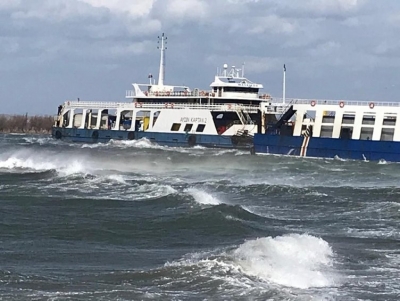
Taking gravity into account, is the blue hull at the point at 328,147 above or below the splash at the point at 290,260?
above

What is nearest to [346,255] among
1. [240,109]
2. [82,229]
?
[82,229]

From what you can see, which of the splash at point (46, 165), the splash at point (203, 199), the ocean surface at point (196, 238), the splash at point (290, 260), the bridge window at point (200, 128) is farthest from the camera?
the bridge window at point (200, 128)

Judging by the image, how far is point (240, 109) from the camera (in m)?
61.6

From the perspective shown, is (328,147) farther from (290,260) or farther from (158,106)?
(290,260)

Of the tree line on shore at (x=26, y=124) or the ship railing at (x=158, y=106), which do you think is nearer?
the ship railing at (x=158, y=106)

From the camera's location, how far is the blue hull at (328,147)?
5056 cm

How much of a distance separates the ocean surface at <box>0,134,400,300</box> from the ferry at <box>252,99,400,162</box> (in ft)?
38.2

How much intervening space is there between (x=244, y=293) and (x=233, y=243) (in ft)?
18.3

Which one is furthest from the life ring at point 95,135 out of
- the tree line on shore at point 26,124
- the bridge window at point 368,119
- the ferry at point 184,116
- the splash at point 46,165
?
the tree line on shore at point 26,124

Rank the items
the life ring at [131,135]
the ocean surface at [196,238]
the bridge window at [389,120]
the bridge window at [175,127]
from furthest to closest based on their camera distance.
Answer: the life ring at [131,135] < the bridge window at [175,127] < the bridge window at [389,120] < the ocean surface at [196,238]

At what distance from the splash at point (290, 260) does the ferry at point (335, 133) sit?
34.0 meters

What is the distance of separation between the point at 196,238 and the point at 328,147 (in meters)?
34.2

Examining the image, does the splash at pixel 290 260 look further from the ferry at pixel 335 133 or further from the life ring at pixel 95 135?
the life ring at pixel 95 135

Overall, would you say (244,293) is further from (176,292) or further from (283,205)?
(283,205)
